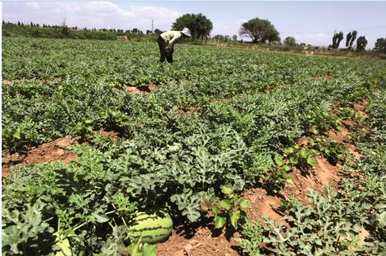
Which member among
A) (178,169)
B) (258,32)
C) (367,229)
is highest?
(258,32)

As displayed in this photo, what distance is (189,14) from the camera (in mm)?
85000

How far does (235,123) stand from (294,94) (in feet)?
14.5

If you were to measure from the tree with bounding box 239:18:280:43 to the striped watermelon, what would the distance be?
95.3 metres

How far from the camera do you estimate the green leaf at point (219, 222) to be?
346 cm

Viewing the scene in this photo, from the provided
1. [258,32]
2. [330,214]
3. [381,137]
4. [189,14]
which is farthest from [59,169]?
[258,32]

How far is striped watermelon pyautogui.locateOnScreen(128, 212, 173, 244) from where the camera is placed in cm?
323

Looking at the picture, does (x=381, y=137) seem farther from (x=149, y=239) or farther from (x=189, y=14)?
Answer: (x=189, y=14)

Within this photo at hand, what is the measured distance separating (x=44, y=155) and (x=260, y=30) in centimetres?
9458

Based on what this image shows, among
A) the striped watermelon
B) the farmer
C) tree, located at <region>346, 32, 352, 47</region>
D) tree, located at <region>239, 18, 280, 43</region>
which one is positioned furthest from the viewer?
tree, located at <region>239, 18, 280, 43</region>

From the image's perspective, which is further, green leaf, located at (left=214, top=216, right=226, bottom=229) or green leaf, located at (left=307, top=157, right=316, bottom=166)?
green leaf, located at (left=307, top=157, right=316, bottom=166)

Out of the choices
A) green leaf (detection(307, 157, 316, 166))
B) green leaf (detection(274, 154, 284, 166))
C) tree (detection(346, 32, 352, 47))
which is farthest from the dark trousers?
tree (detection(346, 32, 352, 47))

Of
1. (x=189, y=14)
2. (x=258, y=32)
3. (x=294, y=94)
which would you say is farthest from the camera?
(x=258, y=32)

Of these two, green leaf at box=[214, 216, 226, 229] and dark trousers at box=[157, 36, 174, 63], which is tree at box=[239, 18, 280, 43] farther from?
green leaf at box=[214, 216, 226, 229]

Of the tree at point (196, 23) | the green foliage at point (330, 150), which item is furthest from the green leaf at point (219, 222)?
the tree at point (196, 23)
